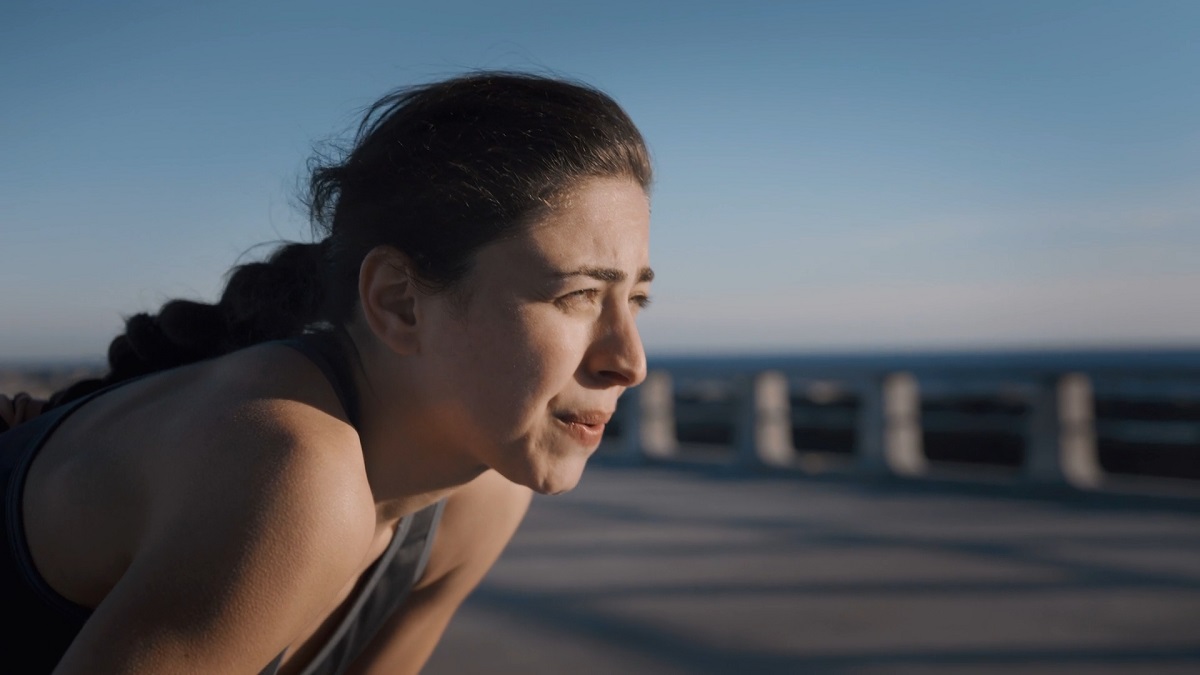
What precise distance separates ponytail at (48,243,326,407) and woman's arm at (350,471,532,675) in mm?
480

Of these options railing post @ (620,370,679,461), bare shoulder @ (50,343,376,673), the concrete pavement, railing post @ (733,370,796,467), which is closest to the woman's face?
bare shoulder @ (50,343,376,673)

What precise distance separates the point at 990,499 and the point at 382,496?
24.5 ft

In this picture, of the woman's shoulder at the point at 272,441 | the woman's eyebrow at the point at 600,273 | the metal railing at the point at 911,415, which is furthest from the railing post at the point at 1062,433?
the woman's shoulder at the point at 272,441

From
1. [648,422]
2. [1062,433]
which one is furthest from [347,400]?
[648,422]

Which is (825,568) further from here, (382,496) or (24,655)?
(24,655)

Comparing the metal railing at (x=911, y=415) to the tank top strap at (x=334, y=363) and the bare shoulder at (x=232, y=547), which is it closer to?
the tank top strap at (x=334, y=363)

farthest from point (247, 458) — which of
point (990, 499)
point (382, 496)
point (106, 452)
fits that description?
point (990, 499)

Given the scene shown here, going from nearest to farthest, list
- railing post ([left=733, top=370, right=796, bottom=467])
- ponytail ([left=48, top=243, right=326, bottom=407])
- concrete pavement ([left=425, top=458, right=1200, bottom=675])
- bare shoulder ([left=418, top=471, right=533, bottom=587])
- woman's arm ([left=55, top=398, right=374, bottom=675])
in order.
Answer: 1. woman's arm ([left=55, top=398, right=374, bottom=675])
2. ponytail ([left=48, top=243, right=326, bottom=407])
3. bare shoulder ([left=418, top=471, right=533, bottom=587])
4. concrete pavement ([left=425, top=458, right=1200, bottom=675])
5. railing post ([left=733, top=370, right=796, bottom=467])

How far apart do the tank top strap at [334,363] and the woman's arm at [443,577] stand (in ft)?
A: 1.59

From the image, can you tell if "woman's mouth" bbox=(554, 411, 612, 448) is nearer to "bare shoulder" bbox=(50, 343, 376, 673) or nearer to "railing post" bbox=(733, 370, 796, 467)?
"bare shoulder" bbox=(50, 343, 376, 673)

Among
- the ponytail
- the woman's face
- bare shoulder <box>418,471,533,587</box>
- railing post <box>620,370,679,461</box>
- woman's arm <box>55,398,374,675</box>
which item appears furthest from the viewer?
railing post <box>620,370,679,461</box>

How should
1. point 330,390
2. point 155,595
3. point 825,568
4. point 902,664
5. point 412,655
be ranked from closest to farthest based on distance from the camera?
point 155,595
point 330,390
point 412,655
point 902,664
point 825,568

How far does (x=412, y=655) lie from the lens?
2197mm

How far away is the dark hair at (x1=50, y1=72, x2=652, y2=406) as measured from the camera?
1.63 m
